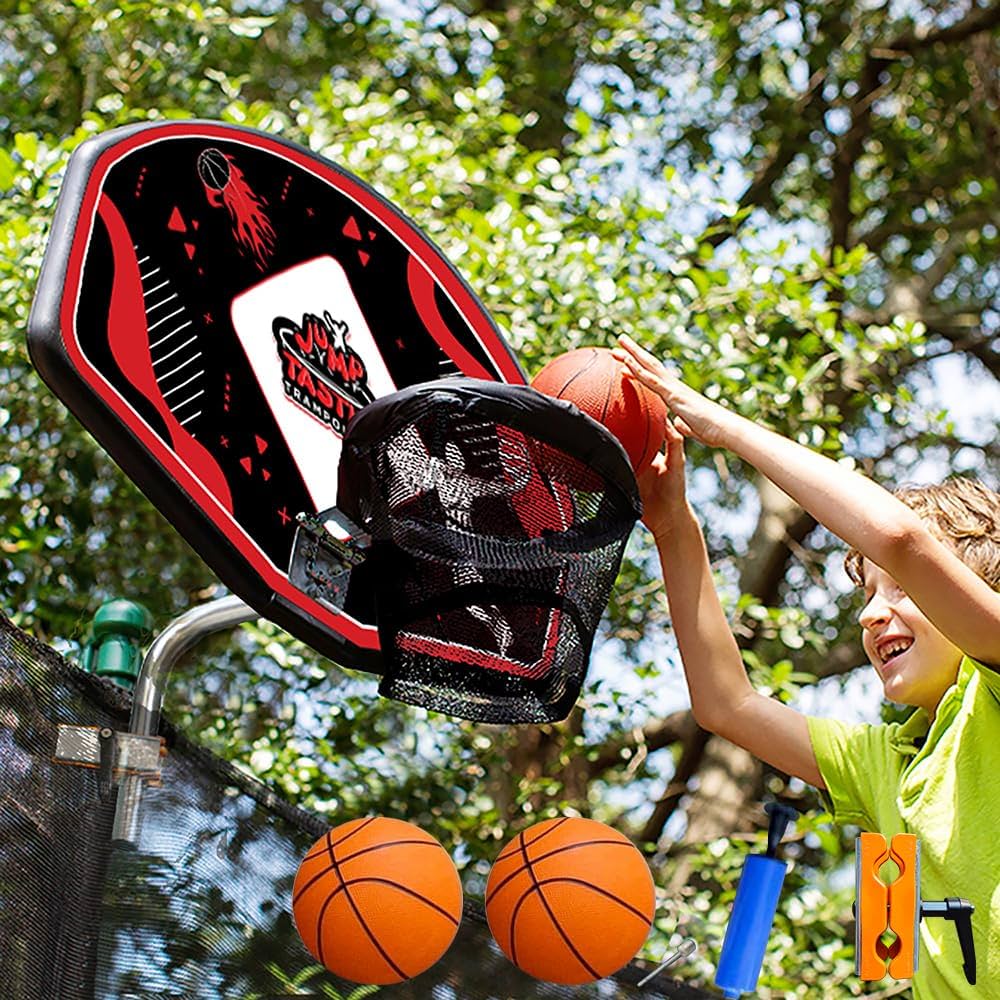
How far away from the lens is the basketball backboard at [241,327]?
7.95 feet

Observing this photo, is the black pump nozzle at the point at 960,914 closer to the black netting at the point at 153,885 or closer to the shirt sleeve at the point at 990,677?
the shirt sleeve at the point at 990,677

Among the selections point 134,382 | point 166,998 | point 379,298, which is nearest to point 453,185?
point 379,298

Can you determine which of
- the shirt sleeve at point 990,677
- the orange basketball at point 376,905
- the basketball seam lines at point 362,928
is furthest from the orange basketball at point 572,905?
the shirt sleeve at point 990,677

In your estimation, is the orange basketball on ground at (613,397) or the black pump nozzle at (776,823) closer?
the orange basketball on ground at (613,397)

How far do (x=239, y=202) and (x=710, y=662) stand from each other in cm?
139

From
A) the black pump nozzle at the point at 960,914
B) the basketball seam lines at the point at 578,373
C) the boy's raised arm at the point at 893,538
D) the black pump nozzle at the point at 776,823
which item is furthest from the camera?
the black pump nozzle at the point at 776,823

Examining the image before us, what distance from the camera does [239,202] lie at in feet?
9.63

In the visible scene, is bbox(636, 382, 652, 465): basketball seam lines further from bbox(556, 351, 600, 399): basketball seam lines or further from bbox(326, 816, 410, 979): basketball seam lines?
bbox(326, 816, 410, 979): basketball seam lines

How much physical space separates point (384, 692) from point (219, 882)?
48 cm

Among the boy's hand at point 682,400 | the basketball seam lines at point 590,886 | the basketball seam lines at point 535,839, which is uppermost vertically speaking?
the boy's hand at point 682,400

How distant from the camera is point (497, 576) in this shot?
8.80 ft

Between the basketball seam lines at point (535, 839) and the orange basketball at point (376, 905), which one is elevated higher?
the basketball seam lines at point (535, 839)

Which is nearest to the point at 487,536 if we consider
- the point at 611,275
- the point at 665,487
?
the point at 665,487

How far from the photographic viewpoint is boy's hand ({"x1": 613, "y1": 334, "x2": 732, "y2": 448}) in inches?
103
